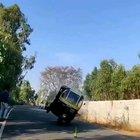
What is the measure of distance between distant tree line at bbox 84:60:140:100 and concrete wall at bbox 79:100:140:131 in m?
4.31

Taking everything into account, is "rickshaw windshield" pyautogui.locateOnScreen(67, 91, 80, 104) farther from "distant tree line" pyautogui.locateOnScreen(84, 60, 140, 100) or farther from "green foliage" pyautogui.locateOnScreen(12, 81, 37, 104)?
"green foliage" pyautogui.locateOnScreen(12, 81, 37, 104)

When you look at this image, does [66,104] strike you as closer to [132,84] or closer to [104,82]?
[132,84]

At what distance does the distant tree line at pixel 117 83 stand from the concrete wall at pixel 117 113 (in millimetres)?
4308

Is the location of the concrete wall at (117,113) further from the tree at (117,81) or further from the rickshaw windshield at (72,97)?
the tree at (117,81)

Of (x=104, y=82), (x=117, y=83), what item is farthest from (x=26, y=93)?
(x=117, y=83)

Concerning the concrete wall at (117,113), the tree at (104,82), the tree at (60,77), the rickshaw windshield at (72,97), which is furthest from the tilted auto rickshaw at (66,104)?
the tree at (60,77)

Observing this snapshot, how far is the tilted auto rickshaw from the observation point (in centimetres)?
3238

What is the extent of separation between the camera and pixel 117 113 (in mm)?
39125

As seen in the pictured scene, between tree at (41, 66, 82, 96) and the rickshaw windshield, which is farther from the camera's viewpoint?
tree at (41, 66, 82, 96)

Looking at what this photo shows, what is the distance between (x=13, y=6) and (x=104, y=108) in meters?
25.7

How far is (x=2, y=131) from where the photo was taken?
21.5 metres

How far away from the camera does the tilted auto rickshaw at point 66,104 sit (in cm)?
3238

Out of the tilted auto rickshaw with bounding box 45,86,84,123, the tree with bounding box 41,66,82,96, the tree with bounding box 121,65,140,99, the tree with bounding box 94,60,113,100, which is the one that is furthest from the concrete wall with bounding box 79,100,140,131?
the tree with bounding box 41,66,82,96

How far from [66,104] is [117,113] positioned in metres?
8.02
